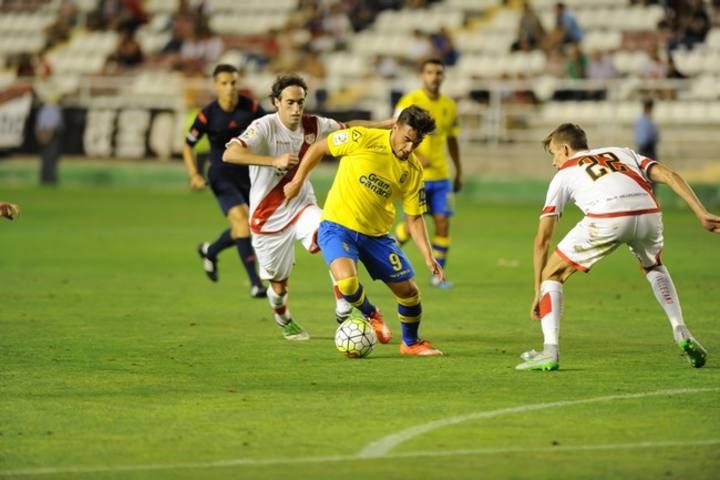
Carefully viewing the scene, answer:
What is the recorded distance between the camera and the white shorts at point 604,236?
9898mm

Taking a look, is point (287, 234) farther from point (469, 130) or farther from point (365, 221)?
point (469, 130)

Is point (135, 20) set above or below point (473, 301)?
above

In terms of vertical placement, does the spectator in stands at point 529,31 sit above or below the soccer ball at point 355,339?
above

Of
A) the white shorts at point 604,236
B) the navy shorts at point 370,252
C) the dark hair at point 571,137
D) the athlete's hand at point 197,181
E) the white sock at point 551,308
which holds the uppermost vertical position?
the dark hair at point 571,137

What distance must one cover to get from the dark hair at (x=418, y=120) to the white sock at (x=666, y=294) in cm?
179

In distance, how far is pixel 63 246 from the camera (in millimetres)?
21000

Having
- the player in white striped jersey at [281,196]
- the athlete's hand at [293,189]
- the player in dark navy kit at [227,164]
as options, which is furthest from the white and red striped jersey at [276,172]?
the player in dark navy kit at [227,164]

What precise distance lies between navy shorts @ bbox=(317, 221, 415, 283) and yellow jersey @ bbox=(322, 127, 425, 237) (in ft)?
0.19

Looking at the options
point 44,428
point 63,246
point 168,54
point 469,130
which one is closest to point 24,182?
point 168,54

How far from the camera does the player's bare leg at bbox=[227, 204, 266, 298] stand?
1509 centimetres

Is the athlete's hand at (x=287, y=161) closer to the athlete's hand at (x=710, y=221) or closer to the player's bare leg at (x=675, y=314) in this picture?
the player's bare leg at (x=675, y=314)

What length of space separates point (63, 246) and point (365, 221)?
10818 mm

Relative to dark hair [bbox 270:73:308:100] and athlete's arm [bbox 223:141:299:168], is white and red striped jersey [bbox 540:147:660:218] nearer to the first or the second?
athlete's arm [bbox 223:141:299:168]

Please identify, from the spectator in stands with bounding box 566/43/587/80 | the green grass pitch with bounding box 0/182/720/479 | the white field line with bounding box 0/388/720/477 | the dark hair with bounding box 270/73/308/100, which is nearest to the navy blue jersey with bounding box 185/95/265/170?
the green grass pitch with bounding box 0/182/720/479
